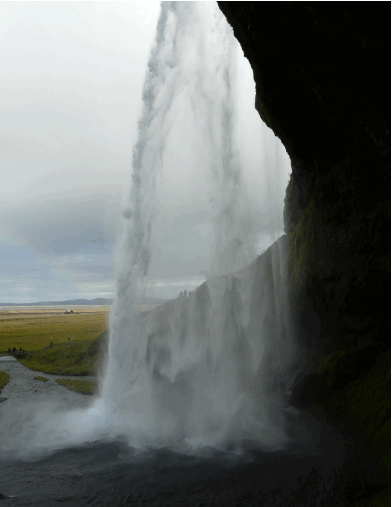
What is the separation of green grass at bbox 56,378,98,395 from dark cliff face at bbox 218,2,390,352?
20.4 metres

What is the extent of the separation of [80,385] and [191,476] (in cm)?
2287

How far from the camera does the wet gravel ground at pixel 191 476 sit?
11945mm

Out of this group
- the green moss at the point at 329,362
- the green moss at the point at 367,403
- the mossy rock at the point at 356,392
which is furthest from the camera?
the green moss at the point at 329,362

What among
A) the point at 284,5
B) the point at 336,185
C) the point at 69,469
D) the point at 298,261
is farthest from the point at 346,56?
the point at 69,469

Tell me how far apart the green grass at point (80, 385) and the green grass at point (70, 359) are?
4.19 metres

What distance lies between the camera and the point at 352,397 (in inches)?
787

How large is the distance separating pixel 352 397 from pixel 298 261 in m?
10.4

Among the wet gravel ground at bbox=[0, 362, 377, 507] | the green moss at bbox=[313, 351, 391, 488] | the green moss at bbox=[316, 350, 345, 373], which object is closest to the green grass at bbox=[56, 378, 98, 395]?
the wet gravel ground at bbox=[0, 362, 377, 507]

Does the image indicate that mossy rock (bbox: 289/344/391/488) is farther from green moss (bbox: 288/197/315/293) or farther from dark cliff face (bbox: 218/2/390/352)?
green moss (bbox: 288/197/315/293)

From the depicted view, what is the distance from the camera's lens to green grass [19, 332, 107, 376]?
40.8 meters

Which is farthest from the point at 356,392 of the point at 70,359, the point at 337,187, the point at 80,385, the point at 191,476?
the point at 70,359

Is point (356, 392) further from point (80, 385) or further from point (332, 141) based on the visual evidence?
point (80, 385)

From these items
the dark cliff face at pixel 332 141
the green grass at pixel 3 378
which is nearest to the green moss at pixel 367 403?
the dark cliff face at pixel 332 141

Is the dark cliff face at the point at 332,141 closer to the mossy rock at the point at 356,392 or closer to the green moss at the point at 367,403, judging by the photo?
the mossy rock at the point at 356,392
